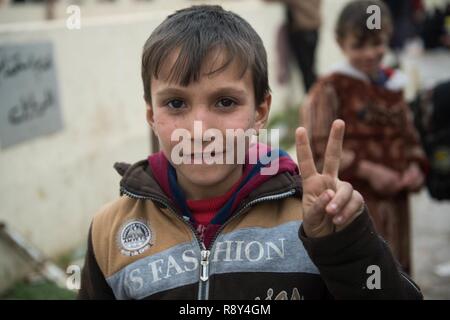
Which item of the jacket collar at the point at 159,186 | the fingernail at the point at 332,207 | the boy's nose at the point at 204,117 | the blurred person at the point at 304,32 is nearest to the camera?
the fingernail at the point at 332,207

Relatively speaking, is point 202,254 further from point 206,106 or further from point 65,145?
point 65,145

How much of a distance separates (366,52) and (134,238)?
211 centimetres

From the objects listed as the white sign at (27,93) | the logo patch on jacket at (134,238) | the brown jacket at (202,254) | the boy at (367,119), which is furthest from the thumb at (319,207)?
the white sign at (27,93)

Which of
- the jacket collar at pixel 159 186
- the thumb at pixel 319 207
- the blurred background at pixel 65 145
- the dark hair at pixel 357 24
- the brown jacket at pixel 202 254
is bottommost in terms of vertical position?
the blurred background at pixel 65 145

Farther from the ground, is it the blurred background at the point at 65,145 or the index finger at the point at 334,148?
the index finger at the point at 334,148

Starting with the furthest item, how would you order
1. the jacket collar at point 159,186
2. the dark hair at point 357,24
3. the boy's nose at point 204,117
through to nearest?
the dark hair at point 357,24 → the jacket collar at point 159,186 → the boy's nose at point 204,117

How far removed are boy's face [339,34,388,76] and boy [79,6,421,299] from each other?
5.95ft

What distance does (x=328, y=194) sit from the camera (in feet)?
4.98

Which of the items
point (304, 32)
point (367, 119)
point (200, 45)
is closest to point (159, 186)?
point (200, 45)

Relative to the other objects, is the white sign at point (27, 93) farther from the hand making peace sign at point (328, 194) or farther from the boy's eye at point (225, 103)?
the hand making peace sign at point (328, 194)

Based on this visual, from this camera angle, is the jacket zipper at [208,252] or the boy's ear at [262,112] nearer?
the jacket zipper at [208,252]

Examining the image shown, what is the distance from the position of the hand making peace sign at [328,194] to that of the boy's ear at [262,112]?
0.32 meters

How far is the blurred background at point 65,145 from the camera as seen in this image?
422 cm
